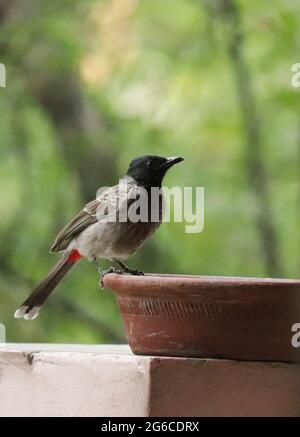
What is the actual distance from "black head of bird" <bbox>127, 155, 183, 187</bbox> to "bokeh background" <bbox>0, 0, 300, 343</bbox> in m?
2.91

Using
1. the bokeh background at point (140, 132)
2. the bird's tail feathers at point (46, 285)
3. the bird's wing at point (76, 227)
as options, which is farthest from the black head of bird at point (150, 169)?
the bokeh background at point (140, 132)

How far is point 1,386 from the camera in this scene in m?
3.33

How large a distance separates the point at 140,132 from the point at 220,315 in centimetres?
533

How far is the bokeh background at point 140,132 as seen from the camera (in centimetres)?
777

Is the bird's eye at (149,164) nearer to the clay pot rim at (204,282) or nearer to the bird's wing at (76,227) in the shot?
the bird's wing at (76,227)

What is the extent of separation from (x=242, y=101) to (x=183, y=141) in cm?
54

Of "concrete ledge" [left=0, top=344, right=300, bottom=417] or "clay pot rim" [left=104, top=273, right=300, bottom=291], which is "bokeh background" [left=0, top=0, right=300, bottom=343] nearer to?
"concrete ledge" [left=0, top=344, right=300, bottom=417]

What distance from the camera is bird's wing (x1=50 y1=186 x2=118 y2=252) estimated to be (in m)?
4.77

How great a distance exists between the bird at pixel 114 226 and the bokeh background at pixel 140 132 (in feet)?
Result: 8.83

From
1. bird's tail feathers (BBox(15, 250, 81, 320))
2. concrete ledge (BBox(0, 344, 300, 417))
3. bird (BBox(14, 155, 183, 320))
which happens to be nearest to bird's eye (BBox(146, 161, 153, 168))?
bird (BBox(14, 155, 183, 320))

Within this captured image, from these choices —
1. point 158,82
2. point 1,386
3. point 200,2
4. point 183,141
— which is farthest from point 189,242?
point 1,386
